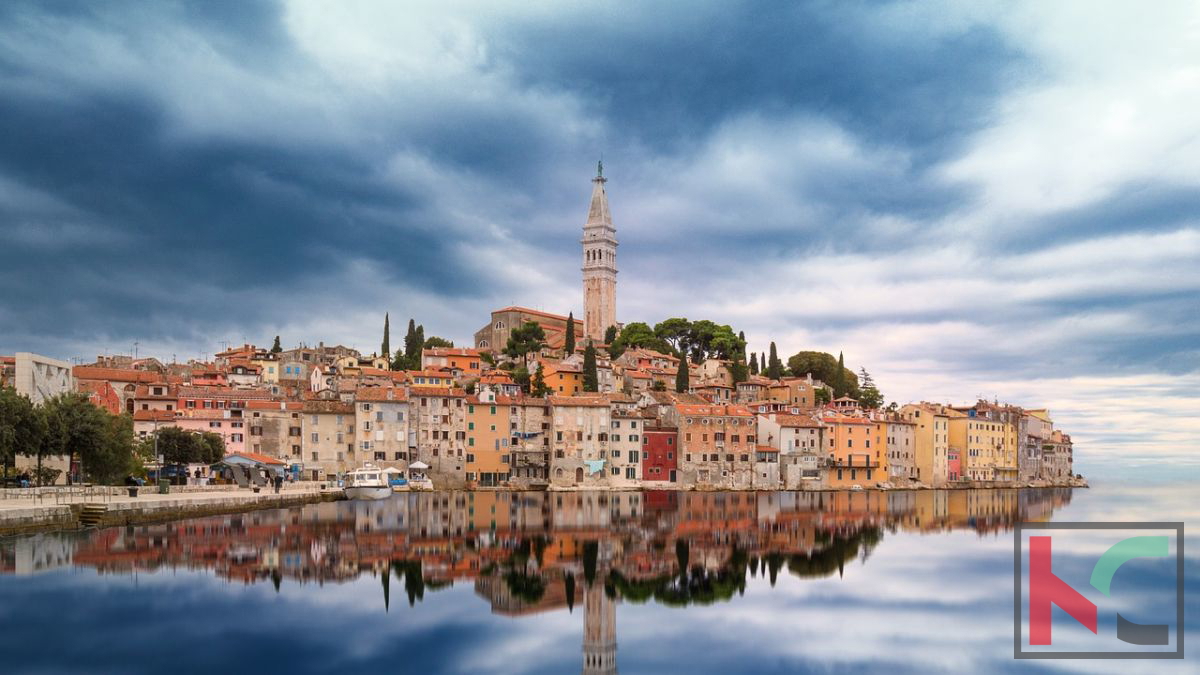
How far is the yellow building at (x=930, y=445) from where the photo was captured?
95.6 m

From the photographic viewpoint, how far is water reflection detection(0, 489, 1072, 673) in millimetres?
27109

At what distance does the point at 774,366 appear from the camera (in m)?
115

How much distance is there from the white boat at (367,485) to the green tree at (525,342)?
48.2 meters

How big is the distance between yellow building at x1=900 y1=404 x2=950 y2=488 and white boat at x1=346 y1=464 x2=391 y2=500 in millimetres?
54129

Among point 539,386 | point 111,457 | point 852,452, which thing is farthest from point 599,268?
point 111,457

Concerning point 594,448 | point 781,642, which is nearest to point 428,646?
point 781,642

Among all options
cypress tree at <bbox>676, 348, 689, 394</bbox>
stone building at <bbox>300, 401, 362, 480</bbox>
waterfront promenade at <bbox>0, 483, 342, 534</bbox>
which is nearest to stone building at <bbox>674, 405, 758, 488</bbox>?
cypress tree at <bbox>676, 348, 689, 394</bbox>

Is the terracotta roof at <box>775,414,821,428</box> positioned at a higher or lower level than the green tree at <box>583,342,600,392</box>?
lower

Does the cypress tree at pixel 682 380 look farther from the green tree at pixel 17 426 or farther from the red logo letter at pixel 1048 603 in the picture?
the red logo letter at pixel 1048 603

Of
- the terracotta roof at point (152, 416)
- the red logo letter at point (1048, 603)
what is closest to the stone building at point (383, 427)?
the terracotta roof at point (152, 416)

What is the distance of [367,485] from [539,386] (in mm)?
34018

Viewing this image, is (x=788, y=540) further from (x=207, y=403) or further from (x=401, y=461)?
(x=207, y=403)

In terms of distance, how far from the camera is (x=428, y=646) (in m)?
21.0

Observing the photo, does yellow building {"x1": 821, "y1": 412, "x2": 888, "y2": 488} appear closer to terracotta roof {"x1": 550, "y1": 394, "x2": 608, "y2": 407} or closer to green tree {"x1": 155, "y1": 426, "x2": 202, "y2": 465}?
terracotta roof {"x1": 550, "y1": 394, "x2": 608, "y2": 407}
